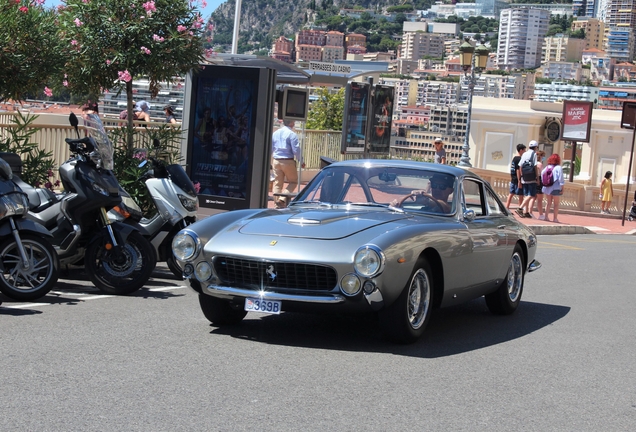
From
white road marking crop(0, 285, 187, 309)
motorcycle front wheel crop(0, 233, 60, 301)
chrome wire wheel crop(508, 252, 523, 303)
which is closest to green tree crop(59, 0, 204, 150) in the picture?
white road marking crop(0, 285, 187, 309)

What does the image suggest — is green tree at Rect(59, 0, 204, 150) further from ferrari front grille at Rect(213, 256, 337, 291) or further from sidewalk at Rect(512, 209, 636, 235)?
sidewalk at Rect(512, 209, 636, 235)

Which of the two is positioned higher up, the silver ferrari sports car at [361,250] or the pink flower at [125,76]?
the pink flower at [125,76]

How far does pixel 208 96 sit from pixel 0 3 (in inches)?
156

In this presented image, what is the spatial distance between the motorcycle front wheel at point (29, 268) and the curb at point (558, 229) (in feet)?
48.6

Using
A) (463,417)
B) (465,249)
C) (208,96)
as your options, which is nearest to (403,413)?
(463,417)

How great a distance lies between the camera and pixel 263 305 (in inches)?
280

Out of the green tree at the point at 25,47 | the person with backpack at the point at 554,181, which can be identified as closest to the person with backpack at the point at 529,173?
the person with backpack at the point at 554,181

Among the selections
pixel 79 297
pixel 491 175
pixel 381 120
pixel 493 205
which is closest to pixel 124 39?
pixel 79 297

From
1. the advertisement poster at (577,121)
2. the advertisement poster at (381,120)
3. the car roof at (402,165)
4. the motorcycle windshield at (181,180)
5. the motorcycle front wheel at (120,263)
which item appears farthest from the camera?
the advertisement poster at (577,121)

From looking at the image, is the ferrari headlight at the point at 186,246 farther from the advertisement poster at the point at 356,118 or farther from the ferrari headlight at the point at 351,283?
the advertisement poster at the point at 356,118

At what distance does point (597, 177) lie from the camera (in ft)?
144

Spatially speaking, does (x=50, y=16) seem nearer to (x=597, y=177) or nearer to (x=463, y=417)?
(x=463, y=417)

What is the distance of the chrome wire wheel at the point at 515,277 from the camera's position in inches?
379

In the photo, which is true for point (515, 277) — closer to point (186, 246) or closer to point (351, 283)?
point (351, 283)
